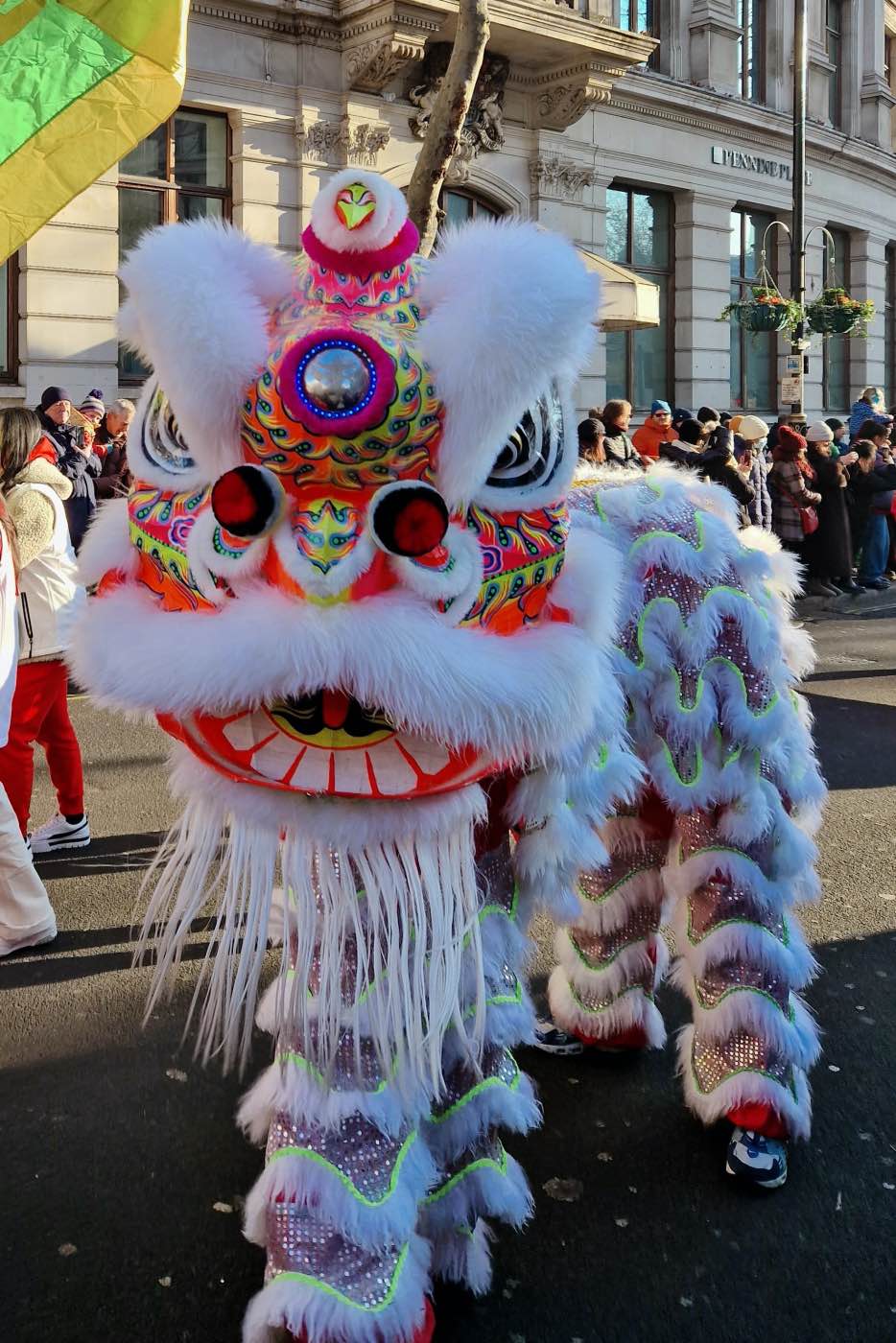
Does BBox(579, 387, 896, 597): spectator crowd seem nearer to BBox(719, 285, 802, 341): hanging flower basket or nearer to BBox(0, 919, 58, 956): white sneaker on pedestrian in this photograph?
BBox(719, 285, 802, 341): hanging flower basket

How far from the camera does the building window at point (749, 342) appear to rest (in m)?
20.2

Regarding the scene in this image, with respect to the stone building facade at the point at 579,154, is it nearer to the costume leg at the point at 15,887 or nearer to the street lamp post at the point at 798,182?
the street lamp post at the point at 798,182

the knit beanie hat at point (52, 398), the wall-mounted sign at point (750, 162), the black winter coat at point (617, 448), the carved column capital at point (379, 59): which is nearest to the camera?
the knit beanie hat at point (52, 398)

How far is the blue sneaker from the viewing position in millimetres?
2625

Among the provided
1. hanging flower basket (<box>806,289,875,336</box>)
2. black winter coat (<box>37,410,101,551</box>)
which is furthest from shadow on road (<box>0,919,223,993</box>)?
hanging flower basket (<box>806,289,875,336</box>)

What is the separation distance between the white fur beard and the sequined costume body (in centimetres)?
78

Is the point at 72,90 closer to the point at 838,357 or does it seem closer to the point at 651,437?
the point at 651,437

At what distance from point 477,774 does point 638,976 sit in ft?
4.87

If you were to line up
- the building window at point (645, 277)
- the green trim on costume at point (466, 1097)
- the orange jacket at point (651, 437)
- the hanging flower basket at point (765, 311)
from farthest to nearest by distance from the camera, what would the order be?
the building window at point (645, 277), the hanging flower basket at point (765, 311), the orange jacket at point (651, 437), the green trim on costume at point (466, 1097)

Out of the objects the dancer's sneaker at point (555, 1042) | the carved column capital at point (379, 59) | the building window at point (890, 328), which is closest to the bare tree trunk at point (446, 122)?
the dancer's sneaker at point (555, 1042)

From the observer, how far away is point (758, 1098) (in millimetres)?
2658

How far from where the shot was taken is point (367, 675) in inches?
64.7

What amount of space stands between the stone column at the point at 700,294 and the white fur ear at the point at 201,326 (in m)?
18.1

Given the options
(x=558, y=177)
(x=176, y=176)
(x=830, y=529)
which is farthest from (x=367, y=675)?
(x=558, y=177)
